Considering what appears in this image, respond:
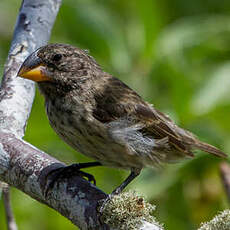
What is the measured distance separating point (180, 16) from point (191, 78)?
2.48 meters

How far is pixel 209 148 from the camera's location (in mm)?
5078

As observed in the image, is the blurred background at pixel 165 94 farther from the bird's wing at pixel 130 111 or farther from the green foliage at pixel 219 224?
the green foliage at pixel 219 224

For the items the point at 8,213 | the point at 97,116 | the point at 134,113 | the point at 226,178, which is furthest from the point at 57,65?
the point at 226,178

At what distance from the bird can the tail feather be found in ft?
0.05

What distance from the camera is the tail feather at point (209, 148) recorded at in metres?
5.04

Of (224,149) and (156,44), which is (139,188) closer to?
(224,149)

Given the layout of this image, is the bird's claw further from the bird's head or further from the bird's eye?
the bird's eye

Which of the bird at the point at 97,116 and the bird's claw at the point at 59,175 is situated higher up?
the bird at the point at 97,116

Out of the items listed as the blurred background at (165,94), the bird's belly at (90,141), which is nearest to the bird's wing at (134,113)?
the bird's belly at (90,141)

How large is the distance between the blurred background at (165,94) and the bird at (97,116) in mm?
355

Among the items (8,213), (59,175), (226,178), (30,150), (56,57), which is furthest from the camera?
(56,57)

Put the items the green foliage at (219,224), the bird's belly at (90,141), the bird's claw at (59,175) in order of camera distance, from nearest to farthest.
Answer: the green foliage at (219,224), the bird's claw at (59,175), the bird's belly at (90,141)

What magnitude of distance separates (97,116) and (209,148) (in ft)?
3.50

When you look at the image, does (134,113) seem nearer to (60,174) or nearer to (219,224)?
(60,174)
